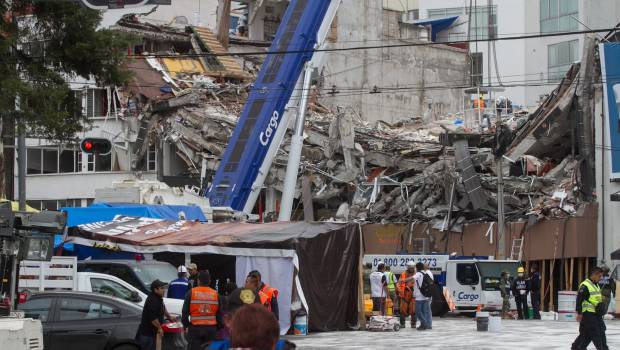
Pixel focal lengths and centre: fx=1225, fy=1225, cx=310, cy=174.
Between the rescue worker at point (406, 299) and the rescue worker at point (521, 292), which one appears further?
the rescue worker at point (521, 292)

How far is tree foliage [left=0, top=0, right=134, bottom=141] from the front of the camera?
19922mm

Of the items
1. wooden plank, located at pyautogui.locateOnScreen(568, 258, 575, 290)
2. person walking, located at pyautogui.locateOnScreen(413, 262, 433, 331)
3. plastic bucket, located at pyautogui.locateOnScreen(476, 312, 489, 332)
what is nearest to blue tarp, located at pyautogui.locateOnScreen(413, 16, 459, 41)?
wooden plank, located at pyautogui.locateOnScreen(568, 258, 575, 290)

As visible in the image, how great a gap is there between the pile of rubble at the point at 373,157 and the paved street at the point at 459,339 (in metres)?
14.5

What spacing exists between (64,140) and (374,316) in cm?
1123

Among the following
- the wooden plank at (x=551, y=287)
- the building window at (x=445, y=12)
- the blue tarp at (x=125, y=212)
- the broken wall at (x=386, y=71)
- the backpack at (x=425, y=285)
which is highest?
the building window at (x=445, y=12)

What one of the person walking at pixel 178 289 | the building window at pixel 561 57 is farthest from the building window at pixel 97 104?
the person walking at pixel 178 289

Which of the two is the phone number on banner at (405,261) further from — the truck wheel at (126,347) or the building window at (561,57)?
the building window at (561,57)

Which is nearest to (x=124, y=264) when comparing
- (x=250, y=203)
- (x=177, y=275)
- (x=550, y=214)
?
(x=177, y=275)

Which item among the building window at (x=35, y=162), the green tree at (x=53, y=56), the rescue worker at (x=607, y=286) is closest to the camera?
the green tree at (x=53, y=56)

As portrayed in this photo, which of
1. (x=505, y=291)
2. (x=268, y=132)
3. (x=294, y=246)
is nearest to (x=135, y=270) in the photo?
(x=294, y=246)

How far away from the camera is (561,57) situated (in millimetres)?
77250

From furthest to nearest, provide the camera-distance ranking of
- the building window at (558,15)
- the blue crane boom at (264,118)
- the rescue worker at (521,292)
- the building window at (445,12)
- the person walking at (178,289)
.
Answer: the building window at (445,12) < the building window at (558,15) < the blue crane boom at (264,118) < the rescue worker at (521,292) < the person walking at (178,289)

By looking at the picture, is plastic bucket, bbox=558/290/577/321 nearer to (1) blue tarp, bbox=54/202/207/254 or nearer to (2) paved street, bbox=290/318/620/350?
(2) paved street, bbox=290/318/620/350

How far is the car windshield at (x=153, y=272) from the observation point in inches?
1001
